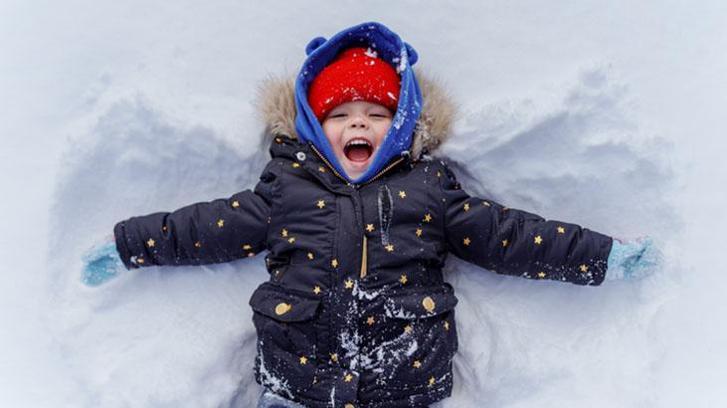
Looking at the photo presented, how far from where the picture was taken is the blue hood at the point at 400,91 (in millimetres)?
1764

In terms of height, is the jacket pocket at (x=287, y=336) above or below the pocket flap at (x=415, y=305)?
below

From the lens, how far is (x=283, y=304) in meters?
1.72

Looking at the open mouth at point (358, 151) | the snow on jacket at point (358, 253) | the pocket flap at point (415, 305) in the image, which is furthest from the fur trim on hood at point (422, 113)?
the pocket flap at point (415, 305)

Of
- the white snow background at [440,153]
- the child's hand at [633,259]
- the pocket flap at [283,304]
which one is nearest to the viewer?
the pocket flap at [283,304]

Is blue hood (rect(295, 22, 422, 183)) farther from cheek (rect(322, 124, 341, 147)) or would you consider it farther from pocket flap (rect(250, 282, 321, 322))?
pocket flap (rect(250, 282, 321, 322))

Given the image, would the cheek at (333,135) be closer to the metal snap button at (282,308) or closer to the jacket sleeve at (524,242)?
the jacket sleeve at (524,242)

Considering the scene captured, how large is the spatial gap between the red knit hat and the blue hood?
0.03m

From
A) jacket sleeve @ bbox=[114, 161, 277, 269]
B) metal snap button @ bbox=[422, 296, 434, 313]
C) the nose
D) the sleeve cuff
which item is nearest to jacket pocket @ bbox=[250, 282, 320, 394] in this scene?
jacket sleeve @ bbox=[114, 161, 277, 269]

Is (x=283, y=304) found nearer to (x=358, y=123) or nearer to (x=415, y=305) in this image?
(x=415, y=305)

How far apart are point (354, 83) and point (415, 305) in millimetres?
643

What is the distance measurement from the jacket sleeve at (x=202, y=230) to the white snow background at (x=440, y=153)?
153 millimetres

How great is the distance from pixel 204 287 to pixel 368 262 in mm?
585

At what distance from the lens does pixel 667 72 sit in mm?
1932

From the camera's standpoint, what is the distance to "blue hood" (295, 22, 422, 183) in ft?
5.79
